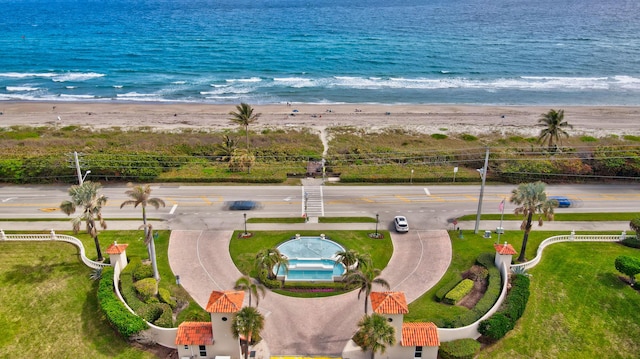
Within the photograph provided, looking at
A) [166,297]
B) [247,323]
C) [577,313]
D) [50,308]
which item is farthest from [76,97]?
[577,313]

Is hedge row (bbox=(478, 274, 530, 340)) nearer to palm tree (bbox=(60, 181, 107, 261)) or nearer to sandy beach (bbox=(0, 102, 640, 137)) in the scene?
palm tree (bbox=(60, 181, 107, 261))

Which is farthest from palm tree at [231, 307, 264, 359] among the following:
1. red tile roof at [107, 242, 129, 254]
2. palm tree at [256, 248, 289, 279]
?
red tile roof at [107, 242, 129, 254]

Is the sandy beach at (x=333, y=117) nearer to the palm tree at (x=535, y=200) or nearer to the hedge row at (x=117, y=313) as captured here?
the palm tree at (x=535, y=200)

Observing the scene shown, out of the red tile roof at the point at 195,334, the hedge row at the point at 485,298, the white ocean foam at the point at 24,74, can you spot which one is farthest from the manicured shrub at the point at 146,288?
the white ocean foam at the point at 24,74

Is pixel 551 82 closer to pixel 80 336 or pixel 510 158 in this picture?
pixel 510 158

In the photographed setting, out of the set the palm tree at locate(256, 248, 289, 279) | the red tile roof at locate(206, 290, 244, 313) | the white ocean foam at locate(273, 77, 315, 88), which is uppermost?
the white ocean foam at locate(273, 77, 315, 88)

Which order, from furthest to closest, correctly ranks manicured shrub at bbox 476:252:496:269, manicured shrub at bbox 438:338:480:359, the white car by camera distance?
the white car, manicured shrub at bbox 476:252:496:269, manicured shrub at bbox 438:338:480:359

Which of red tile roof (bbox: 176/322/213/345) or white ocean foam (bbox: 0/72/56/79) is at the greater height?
white ocean foam (bbox: 0/72/56/79)
